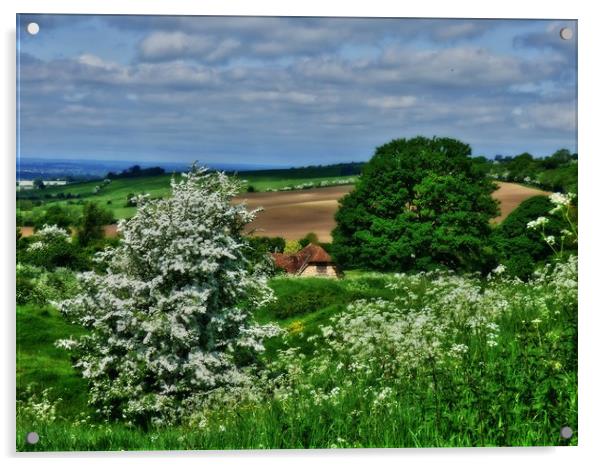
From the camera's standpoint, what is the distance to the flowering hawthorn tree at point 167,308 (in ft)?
28.2

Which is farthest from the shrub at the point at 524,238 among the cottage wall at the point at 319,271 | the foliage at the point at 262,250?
the foliage at the point at 262,250

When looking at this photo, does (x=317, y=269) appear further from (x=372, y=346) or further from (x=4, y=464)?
(x=4, y=464)

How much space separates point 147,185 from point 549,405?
4.25 metres

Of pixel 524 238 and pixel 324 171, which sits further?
pixel 524 238

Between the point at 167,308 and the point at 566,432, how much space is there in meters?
3.85

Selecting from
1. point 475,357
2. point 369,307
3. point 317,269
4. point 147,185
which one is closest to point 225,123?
point 147,185

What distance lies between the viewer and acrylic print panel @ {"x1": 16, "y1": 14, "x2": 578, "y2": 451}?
8.63 meters

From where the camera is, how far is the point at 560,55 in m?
9.01

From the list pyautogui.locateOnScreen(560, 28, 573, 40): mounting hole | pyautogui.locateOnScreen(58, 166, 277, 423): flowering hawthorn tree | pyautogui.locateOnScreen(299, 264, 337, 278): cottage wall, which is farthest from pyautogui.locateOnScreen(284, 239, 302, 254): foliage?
pyautogui.locateOnScreen(560, 28, 573, 40): mounting hole

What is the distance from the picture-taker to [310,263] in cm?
916

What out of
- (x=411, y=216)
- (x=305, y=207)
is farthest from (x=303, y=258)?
(x=411, y=216)

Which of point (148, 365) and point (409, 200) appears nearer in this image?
point (148, 365)

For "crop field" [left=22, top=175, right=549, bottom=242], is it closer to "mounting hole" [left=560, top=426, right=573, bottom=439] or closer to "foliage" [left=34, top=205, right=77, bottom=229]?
"foliage" [left=34, top=205, right=77, bottom=229]

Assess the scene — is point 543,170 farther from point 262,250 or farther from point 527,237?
point 262,250
